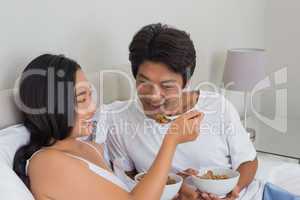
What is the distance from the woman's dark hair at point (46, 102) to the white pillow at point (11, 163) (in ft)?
0.06

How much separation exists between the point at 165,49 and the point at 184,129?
295mm

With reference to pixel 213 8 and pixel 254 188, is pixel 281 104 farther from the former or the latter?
pixel 254 188

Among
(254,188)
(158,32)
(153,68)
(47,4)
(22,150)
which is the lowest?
(254,188)

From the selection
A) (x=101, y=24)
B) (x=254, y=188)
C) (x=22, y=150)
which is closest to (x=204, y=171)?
(x=254, y=188)

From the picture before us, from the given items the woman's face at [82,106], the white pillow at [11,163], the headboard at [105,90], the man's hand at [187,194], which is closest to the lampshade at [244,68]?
the headboard at [105,90]

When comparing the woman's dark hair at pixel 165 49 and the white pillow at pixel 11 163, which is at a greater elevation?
the woman's dark hair at pixel 165 49

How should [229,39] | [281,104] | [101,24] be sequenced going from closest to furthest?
[101,24] < [229,39] < [281,104]

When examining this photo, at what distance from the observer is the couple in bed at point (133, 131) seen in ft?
3.23

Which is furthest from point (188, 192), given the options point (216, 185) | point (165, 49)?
point (165, 49)

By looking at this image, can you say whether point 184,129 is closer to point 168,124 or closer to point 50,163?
point 168,124

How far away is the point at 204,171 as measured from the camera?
133cm

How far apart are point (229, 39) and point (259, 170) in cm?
119

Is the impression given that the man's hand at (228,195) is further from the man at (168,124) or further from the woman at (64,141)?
the woman at (64,141)

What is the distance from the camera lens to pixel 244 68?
233 cm
